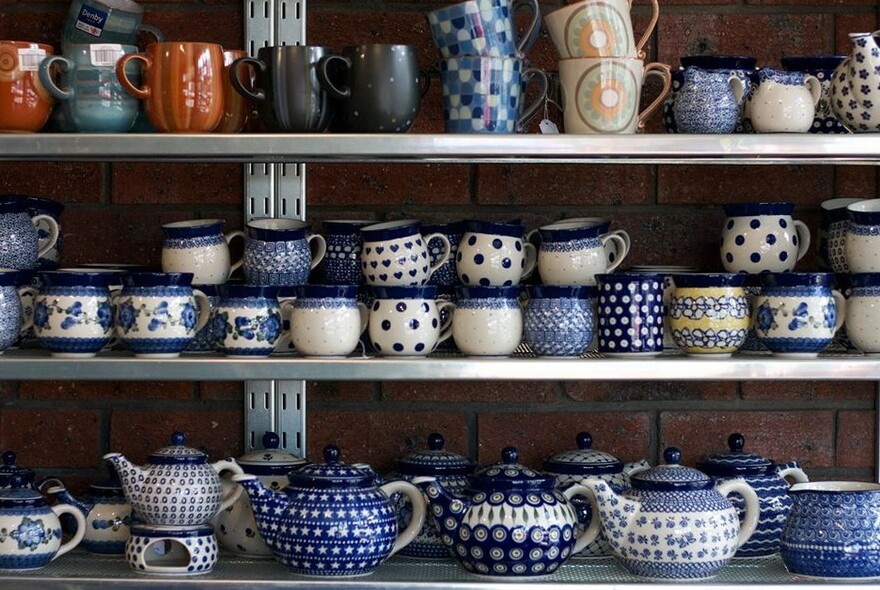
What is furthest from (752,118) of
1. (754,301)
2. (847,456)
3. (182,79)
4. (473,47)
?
(182,79)

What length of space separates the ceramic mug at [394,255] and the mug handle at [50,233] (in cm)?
39

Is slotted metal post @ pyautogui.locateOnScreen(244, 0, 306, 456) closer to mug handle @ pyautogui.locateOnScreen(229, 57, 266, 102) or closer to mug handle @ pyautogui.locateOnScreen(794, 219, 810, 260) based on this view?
mug handle @ pyautogui.locateOnScreen(229, 57, 266, 102)

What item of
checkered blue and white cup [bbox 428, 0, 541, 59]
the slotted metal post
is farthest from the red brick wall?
checkered blue and white cup [bbox 428, 0, 541, 59]

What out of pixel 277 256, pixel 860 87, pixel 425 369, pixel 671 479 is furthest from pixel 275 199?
pixel 860 87

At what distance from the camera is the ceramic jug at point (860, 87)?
59.4 inches

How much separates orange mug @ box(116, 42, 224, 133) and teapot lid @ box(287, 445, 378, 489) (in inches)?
15.8

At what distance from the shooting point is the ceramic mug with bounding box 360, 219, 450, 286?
5.11 feet

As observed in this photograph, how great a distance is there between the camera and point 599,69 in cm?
150

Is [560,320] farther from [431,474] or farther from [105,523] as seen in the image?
[105,523]

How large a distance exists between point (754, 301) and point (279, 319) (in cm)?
55

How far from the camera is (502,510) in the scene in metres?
1.48

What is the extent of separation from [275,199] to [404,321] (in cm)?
33

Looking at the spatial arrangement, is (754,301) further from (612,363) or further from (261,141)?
(261,141)

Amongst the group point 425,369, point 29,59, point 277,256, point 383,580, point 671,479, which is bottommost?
point 383,580
